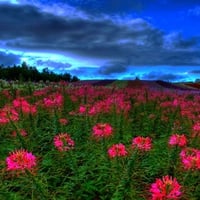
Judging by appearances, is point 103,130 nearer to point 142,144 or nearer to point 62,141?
point 62,141

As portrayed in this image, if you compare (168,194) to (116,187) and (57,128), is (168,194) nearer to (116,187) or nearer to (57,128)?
(116,187)

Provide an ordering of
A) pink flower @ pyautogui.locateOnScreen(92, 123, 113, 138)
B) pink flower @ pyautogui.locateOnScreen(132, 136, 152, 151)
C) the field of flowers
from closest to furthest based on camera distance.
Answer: the field of flowers < pink flower @ pyautogui.locateOnScreen(132, 136, 152, 151) < pink flower @ pyautogui.locateOnScreen(92, 123, 113, 138)

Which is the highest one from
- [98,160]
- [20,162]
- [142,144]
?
[142,144]

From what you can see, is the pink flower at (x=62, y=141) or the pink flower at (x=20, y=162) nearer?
the pink flower at (x=20, y=162)

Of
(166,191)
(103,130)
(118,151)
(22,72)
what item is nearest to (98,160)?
(103,130)

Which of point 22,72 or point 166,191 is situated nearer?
point 166,191

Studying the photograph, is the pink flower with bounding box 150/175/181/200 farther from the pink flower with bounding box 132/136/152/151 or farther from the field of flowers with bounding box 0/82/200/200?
the pink flower with bounding box 132/136/152/151

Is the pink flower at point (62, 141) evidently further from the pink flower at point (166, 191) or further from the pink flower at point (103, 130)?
the pink flower at point (166, 191)

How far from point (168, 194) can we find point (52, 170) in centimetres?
232

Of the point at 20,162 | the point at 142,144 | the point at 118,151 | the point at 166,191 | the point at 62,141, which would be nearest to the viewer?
the point at 166,191

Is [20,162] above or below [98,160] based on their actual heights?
above

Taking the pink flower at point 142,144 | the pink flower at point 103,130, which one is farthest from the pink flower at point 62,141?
the pink flower at point 142,144

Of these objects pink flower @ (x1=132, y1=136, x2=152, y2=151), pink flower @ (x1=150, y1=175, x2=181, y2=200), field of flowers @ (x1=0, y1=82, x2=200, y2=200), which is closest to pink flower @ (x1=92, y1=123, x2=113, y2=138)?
field of flowers @ (x1=0, y1=82, x2=200, y2=200)

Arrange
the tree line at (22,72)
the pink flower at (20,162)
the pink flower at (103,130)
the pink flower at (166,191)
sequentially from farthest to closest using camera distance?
1. the tree line at (22,72)
2. the pink flower at (103,130)
3. the pink flower at (20,162)
4. the pink flower at (166,191)
